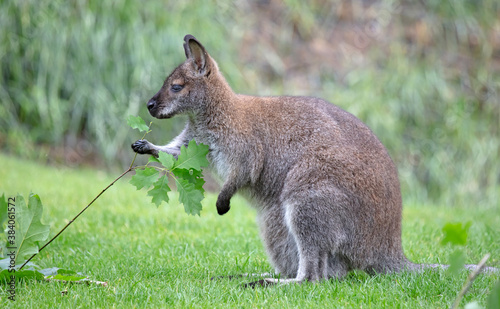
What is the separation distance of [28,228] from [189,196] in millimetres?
1053

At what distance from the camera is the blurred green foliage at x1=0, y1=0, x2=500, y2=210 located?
408 inches

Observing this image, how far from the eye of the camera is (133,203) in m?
7.51

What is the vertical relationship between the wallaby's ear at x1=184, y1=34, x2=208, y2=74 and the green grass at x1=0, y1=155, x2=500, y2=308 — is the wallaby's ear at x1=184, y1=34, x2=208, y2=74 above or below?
above

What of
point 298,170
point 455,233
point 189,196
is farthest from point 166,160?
point 455,233

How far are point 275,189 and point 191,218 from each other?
238 centimetres

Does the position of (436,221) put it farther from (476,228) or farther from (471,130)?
(471,130)

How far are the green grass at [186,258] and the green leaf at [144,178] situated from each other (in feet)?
2.12

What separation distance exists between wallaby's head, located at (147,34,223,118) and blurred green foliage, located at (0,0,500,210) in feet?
18.0

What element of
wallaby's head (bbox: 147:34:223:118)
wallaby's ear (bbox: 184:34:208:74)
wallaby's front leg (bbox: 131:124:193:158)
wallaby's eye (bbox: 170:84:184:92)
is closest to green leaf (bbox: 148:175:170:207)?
wallaby's front leg (bbox: 131:124:193:158)

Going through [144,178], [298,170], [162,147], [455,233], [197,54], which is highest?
[197,54]

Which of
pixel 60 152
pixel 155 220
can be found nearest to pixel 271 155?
pixel 155 220

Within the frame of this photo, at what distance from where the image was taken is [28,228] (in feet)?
12.9

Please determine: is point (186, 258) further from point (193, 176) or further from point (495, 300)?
point (495, 300)

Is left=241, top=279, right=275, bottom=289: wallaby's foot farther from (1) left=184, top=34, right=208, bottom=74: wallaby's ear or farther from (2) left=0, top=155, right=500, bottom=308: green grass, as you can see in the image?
(1) left=184, top=34, right=208, bottom=74: wallaby's ear
